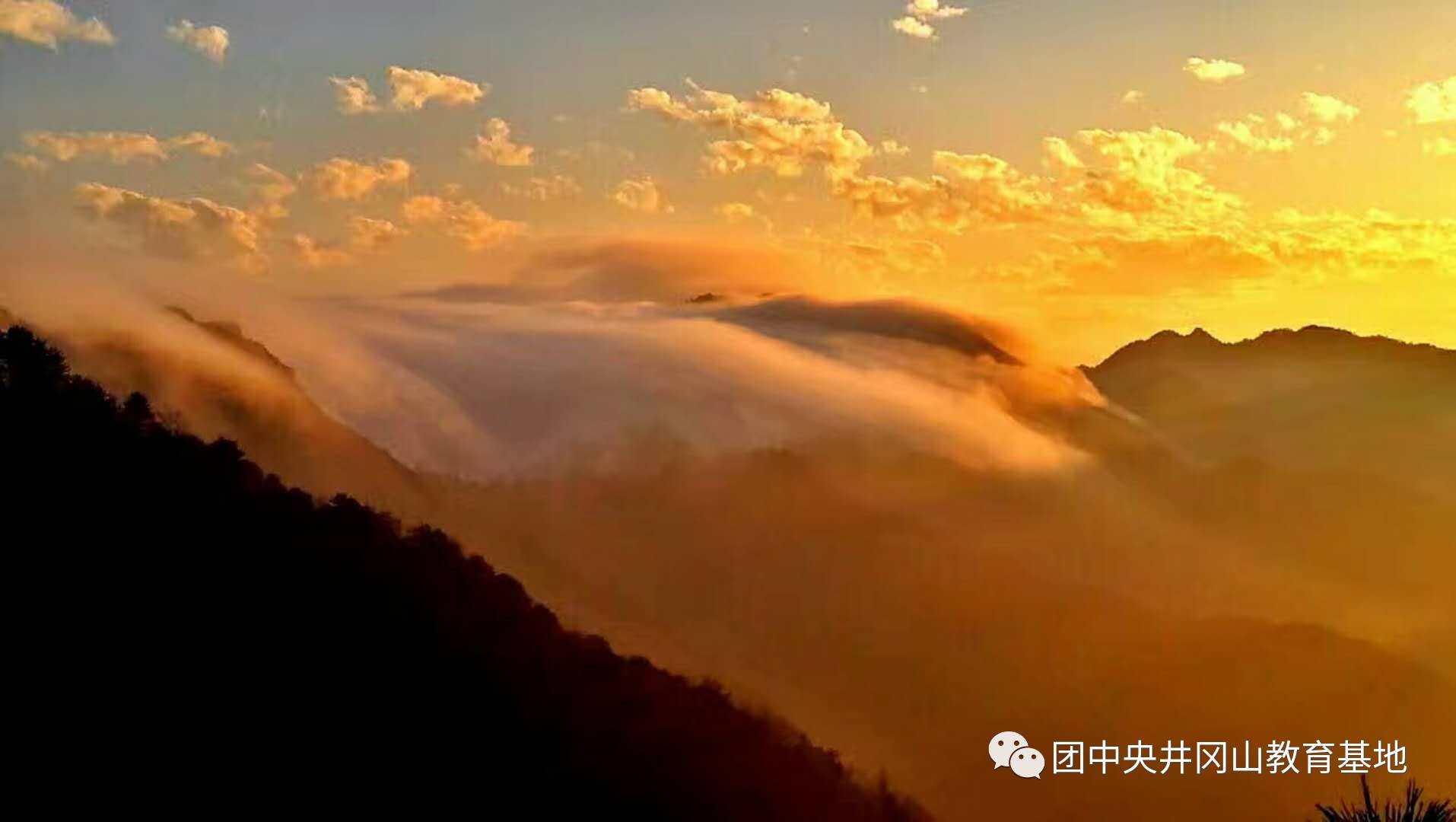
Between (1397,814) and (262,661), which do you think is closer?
(1397,814)

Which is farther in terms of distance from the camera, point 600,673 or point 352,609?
point 600,673

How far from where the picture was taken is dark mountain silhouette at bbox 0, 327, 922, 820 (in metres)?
75.1

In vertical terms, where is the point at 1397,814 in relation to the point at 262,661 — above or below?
above

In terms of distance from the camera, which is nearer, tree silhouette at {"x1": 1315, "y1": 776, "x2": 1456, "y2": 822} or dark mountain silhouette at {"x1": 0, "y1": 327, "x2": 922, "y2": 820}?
tree silhouette at {"x1": 1315, "y1": 776, "x2": 1456, "y2": 822}

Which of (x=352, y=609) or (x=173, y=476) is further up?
(x=173, y=476)

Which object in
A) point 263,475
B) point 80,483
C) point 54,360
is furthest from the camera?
point 263,475

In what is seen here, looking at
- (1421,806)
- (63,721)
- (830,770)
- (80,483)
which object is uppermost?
(80,483)

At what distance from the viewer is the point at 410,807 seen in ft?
266

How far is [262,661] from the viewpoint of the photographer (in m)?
86.5

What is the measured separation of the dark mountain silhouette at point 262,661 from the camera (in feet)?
246

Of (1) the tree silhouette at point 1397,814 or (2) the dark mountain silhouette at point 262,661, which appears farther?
(2) the dark mountain silhouette at point 262,661

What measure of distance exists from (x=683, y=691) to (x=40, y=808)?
90.1 metres

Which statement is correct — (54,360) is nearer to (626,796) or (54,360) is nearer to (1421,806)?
(626,796)

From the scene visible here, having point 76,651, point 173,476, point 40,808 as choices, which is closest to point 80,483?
point 173,476
